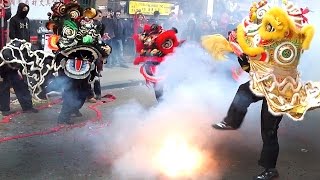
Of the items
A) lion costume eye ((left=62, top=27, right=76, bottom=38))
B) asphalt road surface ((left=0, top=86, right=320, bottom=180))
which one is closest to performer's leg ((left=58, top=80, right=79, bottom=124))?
asphalt road surface ((left=0, top=86, right=320, bottom=180))

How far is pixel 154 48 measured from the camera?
268 inches

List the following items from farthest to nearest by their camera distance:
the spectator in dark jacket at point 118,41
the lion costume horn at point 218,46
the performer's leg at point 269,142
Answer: the spectator in dark jacket at point 118,41 → the lion costume horn at point 218,46 → the performer's leg at point 269,142

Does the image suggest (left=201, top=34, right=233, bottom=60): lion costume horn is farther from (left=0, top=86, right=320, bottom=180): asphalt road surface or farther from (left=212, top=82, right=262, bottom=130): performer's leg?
(left=0, top=86, right=320, bottom=180): asphalt road surface

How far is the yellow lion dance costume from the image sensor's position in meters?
4.41

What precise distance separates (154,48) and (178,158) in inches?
85.3

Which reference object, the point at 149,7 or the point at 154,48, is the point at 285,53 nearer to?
the point at 154,48

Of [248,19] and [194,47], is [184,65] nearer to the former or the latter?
[194,47]

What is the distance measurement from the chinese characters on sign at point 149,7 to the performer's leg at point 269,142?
10.1 meters

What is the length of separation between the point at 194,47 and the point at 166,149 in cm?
216

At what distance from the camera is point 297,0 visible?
862 centimetres

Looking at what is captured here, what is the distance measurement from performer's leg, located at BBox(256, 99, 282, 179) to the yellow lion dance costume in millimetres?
130

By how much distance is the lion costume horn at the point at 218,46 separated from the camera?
5074 millimetres

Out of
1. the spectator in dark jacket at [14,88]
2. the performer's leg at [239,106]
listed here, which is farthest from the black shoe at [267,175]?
the spectator in dark jacket at [14,88]

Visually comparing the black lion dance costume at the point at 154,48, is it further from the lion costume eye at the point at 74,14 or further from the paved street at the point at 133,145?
the lion costume eye at the point at 74,14
